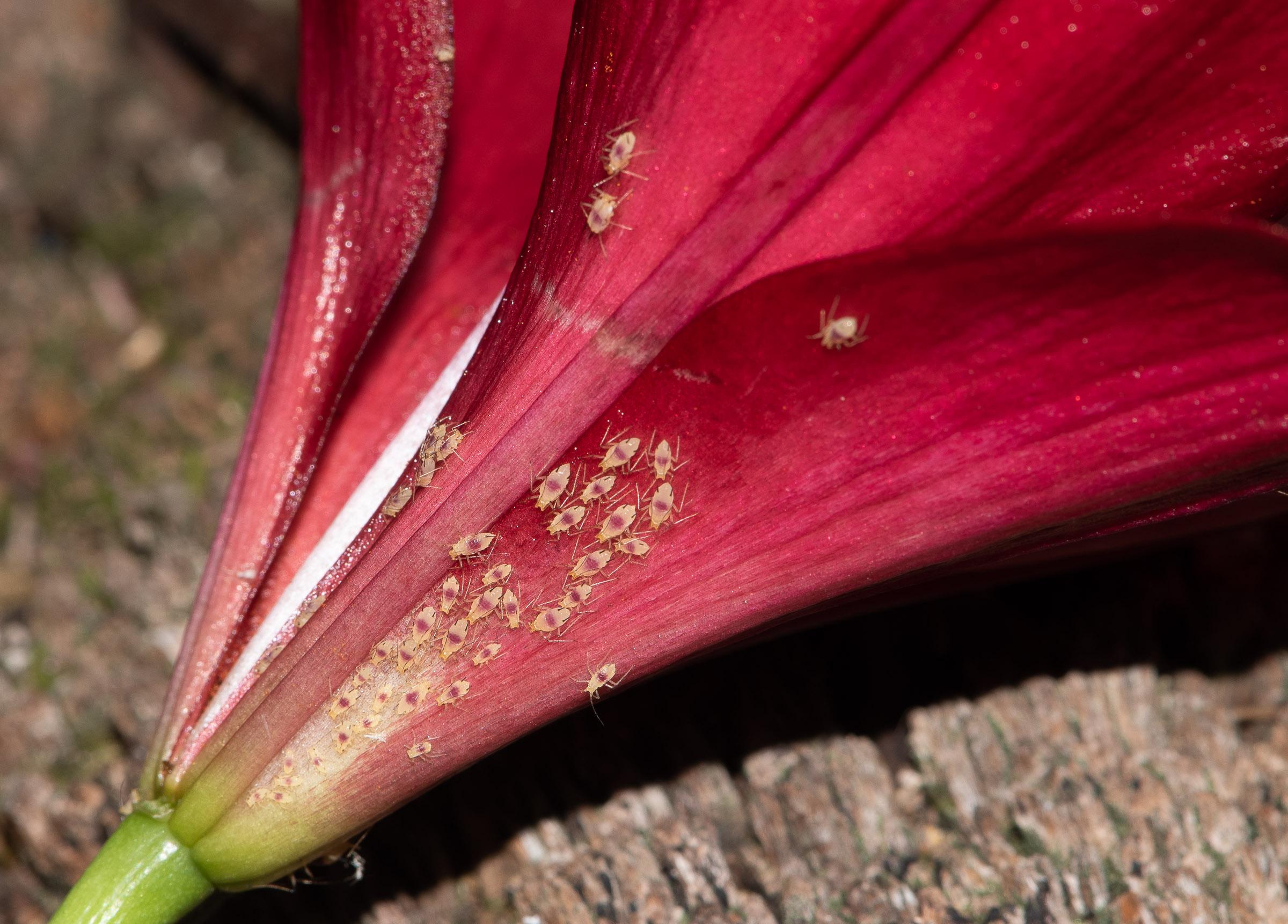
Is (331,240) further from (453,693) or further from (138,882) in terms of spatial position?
(138,882)

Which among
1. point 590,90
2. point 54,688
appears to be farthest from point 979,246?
point 54,688

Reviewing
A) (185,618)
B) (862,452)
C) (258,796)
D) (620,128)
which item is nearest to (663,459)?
(862,452)

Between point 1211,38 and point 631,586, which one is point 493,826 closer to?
point 631,586

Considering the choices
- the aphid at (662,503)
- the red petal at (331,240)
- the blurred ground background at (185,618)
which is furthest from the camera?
the blurred ground background at (185,618)

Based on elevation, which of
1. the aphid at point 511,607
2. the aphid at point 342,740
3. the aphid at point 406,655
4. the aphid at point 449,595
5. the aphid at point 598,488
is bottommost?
the aphid at point 342,740

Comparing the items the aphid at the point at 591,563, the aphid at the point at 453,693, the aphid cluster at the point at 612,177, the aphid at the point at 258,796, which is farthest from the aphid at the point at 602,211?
the aphid at the point at 258,796

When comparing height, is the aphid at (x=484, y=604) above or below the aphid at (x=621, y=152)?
below

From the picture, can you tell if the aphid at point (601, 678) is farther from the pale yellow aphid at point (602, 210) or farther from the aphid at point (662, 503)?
the pale yellow aphid at point (602, 210)
